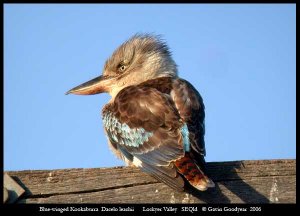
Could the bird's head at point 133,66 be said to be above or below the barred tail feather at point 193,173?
above

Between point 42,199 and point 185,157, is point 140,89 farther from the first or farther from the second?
point 42,199

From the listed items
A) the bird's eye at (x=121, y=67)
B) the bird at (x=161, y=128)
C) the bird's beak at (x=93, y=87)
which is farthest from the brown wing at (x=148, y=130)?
the bird's eye at (x=121, y=67)

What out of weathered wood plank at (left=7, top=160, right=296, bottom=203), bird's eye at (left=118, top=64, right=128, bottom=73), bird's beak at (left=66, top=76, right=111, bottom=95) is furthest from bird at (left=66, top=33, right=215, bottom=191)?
bird's eye at (left=118, top=64, right=128, bottom=73)

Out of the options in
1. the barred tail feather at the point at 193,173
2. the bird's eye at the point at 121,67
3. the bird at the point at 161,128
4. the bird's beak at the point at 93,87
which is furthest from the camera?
the bird's eye at the point at 121,67

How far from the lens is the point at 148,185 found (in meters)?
4.54

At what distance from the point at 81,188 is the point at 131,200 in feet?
1.24

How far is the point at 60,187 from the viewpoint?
173 inches

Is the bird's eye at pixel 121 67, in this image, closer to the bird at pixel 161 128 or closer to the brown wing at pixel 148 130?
the bird at pixel 161 128

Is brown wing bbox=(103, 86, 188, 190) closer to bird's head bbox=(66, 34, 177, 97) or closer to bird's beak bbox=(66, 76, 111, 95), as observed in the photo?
bird's beak bbox=(66, 76, 111, 95)

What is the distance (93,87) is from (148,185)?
2.69 m

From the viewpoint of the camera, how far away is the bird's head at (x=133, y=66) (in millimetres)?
7066

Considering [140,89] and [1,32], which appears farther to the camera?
[1,32]

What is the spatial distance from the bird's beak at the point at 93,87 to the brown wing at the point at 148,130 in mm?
991
